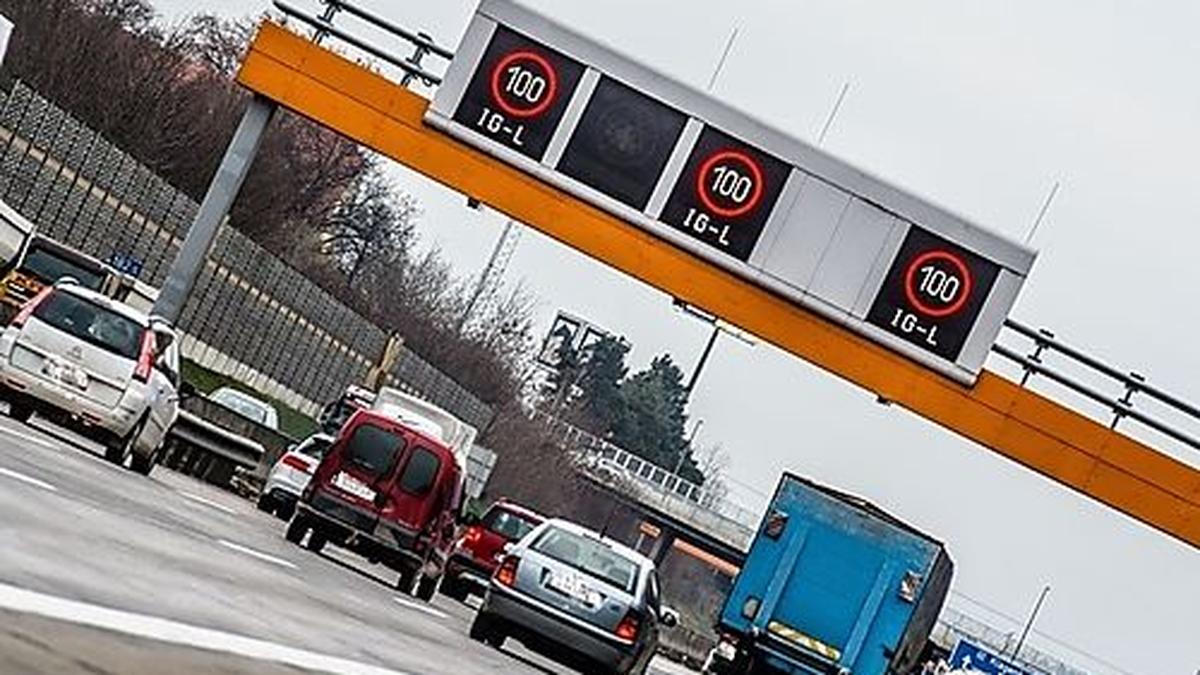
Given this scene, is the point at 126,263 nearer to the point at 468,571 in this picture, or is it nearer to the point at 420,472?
the point at 468,571

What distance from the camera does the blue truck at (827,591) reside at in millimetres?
33031

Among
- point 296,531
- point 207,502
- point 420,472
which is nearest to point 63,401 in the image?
point 207,502

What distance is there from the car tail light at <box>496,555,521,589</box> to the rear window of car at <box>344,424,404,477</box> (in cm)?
387

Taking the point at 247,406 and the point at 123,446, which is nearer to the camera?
the point at 123,446

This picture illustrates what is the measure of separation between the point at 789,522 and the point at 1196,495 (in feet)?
17.0

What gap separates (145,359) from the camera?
90.8 feet

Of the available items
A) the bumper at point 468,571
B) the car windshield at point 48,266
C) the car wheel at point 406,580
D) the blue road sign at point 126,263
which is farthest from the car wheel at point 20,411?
the blue road sign at point 126,263

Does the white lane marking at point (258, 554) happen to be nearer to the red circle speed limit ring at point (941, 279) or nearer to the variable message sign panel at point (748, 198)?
the variable message sign panel at point (748, 198)

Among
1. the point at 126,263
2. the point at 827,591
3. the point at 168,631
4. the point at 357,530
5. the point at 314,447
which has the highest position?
the point at 827,591

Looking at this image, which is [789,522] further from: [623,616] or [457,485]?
[623,616]

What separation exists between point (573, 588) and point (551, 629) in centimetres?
51

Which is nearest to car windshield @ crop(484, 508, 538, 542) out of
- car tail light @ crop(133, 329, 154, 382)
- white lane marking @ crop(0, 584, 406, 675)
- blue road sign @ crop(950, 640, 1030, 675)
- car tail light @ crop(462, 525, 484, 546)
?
car tail light @ crop(462, 525, 484, 546)

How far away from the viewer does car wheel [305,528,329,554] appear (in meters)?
29.1

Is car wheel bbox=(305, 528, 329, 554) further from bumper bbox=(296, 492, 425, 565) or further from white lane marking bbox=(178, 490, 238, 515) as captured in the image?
white lane marking bbox=(178, 490, 238, 515)
